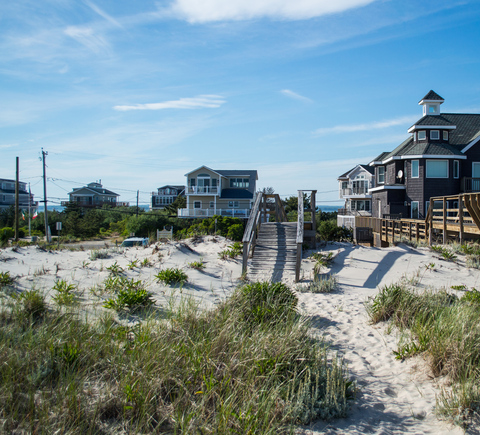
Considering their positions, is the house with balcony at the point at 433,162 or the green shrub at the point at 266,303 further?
the house with balcony at the point at 433,162

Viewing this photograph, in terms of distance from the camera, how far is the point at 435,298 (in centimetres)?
625

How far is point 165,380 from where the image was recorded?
344cm

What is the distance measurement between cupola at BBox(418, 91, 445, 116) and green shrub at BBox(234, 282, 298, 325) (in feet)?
92.2

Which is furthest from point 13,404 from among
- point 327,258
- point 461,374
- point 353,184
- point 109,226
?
point 109,226

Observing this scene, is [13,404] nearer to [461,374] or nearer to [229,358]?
[229,358]

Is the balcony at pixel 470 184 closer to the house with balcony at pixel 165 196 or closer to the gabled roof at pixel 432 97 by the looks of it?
the gabled roof at pixel 432 97

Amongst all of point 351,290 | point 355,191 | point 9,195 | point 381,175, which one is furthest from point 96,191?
point 351,290

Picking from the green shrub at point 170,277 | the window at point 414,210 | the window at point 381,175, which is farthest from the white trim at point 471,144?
the green shrub at point 170,277

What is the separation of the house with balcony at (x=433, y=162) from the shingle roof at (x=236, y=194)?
19034 millimetres

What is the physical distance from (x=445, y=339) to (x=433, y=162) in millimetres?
26239

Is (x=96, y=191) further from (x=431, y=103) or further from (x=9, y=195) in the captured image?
(x=431, y=103)

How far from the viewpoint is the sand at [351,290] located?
345 centimetres

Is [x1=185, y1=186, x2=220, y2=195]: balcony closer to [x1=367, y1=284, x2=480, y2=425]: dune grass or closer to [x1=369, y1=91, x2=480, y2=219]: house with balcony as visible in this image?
[x1=369, y1=91, x2=480, y2=219]: house with balcony

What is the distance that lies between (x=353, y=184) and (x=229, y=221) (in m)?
21.5
